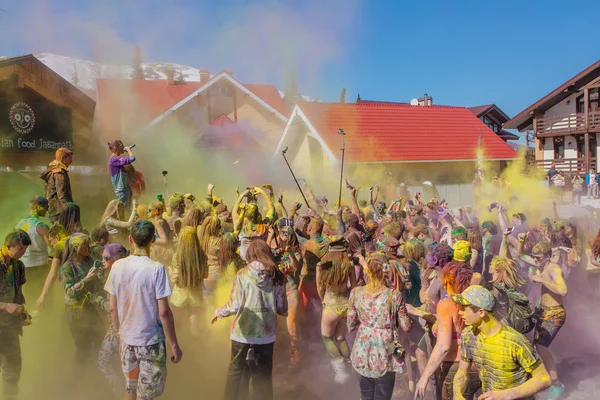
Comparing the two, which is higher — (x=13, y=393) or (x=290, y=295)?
(x=290, y=295)

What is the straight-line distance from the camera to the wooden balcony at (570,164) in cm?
2519

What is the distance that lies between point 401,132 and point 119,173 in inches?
578

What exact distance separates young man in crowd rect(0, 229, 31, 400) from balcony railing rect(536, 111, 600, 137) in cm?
2718

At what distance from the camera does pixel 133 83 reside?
1755 centimetres

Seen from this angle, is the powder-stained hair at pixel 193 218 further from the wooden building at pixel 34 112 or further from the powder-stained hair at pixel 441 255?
the wooden building at pixel 34 112

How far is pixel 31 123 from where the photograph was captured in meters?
10.7

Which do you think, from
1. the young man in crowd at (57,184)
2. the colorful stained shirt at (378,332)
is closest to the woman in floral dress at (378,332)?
the colorful stained shirt at (378,332)

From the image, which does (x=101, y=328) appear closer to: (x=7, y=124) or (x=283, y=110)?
(x=7, y=124)

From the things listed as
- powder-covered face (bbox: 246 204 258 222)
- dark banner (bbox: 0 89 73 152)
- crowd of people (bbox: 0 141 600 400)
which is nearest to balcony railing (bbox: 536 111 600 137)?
crowd of people (bbox: 0 141 600 400)

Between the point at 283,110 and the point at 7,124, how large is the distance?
1130 centimetres

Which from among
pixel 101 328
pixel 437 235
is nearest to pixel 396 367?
pixel 101 328

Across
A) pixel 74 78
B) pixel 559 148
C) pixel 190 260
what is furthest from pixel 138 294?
pixel 559 148

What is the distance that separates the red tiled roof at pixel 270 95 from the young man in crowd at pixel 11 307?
15.7 m

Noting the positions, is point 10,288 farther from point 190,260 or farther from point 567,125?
point 567,125
